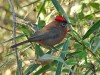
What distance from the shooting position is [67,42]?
273 centimetres

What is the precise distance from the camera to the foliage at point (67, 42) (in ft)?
8.70

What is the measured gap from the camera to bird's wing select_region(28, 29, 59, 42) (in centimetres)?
282

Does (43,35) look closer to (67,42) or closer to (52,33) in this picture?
(52,33)

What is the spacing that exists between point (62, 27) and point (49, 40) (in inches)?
8.6

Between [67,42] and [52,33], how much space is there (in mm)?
340

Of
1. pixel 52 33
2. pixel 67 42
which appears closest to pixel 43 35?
pixel 52 33

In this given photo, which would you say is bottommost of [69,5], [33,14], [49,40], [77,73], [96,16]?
[77,73]

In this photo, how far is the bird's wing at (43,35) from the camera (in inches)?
111

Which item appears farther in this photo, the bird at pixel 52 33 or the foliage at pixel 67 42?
the bird at pixel 52 33

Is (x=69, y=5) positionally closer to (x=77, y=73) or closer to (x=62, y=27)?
(x=62, y=27)

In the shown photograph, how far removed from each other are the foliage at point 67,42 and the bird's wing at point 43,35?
0.08 metres

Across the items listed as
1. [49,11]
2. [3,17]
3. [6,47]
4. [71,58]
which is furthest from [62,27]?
[3,17]

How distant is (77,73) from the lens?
2781 millimetres

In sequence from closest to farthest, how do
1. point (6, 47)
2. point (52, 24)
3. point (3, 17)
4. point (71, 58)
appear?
point (71, 58), point (52, 24), point (6, 47), point (3, 17)
